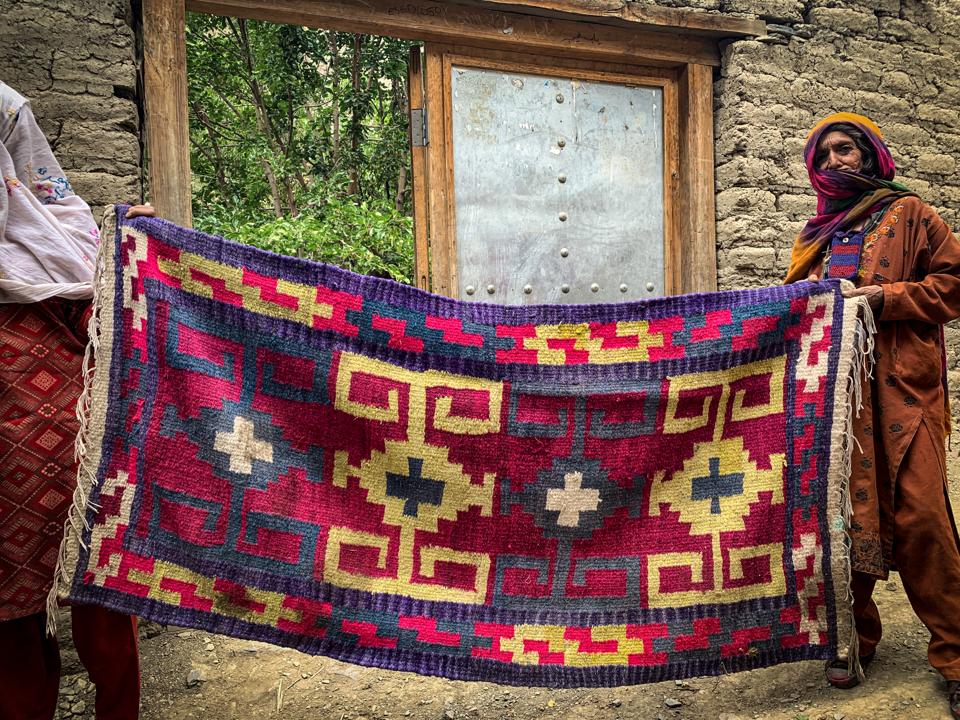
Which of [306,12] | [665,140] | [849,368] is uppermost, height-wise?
[306,12]

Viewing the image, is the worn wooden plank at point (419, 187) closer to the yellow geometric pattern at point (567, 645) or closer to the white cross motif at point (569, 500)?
the white cross motif at point (569, 500)

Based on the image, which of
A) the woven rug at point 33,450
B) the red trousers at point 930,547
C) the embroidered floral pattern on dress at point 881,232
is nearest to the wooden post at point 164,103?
the woven rug at point 33,450

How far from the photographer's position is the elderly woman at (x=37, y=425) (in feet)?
6.47

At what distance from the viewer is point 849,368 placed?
2197 mm

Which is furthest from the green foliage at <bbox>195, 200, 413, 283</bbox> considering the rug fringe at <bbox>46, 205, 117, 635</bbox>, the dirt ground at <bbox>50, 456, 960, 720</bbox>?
the rug fringe at <bbox>46, 205, 117, 635</bbox>

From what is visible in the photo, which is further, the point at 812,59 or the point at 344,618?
the point at 812,59

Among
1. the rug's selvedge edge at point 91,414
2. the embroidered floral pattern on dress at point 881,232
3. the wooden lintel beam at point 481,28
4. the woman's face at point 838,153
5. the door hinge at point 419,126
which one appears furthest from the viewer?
the door hinge at point 419,126

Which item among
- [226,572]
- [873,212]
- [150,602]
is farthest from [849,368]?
[150,602]

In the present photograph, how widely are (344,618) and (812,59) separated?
3.87 metres

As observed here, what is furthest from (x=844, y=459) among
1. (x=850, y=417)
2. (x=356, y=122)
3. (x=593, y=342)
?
(x=356, y=122)

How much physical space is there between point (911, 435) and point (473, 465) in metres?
1.47

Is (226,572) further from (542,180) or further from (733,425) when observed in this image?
(542,180)

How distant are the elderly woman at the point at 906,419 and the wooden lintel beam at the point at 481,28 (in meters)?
1.73

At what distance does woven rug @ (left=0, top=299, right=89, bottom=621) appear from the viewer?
1.96m
